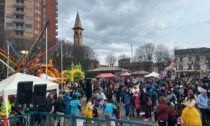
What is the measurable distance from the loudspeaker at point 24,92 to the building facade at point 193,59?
74.8 m

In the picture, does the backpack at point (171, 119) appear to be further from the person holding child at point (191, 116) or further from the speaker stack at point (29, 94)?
the speaker stack at point (29, 94)

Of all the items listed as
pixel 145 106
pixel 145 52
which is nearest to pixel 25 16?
pixel 145 52

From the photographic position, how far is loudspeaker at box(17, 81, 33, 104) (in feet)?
26.0

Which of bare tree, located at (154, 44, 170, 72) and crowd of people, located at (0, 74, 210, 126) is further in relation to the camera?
bare tree, located at (154, 44, 170, 72)

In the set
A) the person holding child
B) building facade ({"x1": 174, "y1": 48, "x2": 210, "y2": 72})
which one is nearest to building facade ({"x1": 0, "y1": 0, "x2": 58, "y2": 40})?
building facade ({"x1": 174, "y1": 48, "x2": 210, "y2": 72})

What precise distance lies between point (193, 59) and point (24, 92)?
82.2 meters

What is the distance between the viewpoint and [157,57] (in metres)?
75.6

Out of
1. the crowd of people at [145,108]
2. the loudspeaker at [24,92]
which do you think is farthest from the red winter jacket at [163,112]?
the loudspeaker at [24,92]

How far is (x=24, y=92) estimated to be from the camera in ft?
26.3

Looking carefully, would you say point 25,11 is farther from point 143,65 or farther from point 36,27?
point 143,65

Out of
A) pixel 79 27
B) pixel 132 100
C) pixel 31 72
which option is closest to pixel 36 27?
pixel 79 27

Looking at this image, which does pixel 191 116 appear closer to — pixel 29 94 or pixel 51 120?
pixel 51 120

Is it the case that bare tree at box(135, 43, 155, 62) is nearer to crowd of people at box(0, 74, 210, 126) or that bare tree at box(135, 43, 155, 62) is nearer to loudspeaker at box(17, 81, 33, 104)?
crowd of people at box(0, 74, 210, 126)

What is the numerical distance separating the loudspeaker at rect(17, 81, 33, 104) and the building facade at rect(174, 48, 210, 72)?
2943 inches
